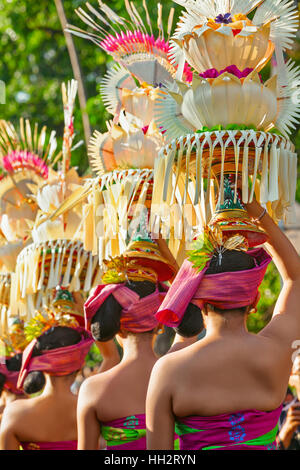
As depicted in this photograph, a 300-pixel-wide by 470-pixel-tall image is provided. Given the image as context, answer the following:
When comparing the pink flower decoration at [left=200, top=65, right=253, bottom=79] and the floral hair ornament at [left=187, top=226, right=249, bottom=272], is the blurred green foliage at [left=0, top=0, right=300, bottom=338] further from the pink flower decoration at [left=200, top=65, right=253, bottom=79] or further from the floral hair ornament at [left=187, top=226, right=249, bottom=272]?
the floral hair ornament at [left=187, top=226, right=249, bottom=272]

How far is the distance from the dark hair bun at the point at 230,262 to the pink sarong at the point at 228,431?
0.53 meters

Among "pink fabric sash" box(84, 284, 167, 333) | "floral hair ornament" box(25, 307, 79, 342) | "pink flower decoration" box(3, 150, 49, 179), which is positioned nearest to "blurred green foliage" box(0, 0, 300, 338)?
"pink flower decoration" box(3, 150, 49, 179)

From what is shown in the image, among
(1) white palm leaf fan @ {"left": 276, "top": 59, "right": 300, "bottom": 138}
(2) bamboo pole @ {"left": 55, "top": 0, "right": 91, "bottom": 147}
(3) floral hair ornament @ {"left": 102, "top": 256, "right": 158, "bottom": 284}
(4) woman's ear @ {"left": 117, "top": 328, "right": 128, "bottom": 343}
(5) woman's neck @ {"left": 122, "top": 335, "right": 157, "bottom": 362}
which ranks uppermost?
(2) bamboo pole @ {"left": 55, "top": 0, "right": 91, "bottom": 147}

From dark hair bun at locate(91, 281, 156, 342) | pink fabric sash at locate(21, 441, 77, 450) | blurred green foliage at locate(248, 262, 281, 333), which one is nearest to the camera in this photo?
dark hair bun at locate(91, 281, 156, 342)

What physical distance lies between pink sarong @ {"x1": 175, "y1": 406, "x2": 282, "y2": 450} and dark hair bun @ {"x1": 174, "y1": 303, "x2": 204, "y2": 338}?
38 cm

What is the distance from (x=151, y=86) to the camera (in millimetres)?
4195

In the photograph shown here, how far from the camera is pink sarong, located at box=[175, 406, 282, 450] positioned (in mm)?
2729

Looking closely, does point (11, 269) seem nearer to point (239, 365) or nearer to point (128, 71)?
point (128, 71)

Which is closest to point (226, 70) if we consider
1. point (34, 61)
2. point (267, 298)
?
point (267, 298)

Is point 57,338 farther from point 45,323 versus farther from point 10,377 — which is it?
point 10,377

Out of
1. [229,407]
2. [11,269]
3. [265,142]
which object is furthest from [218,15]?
[11,269]

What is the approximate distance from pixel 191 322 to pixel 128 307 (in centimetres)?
69

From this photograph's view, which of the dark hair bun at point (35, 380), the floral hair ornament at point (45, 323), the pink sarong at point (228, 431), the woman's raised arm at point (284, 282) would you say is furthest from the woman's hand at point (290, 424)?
the pink sarong at point (228, 431)

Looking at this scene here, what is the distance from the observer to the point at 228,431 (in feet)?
8.95
